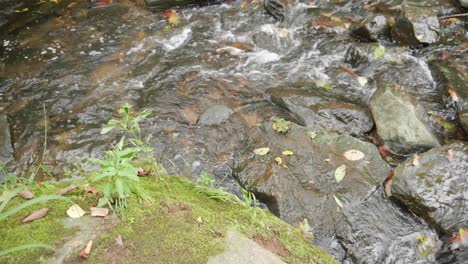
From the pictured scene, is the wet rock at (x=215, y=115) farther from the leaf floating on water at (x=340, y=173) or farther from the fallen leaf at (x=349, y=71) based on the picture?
the fallen leaf at (x=349, y=71)

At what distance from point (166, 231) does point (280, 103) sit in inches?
149

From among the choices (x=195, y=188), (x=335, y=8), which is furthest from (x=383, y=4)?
(x=195, y=188)

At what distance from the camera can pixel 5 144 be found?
5.27 m

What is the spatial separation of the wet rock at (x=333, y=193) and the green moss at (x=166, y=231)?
150cm

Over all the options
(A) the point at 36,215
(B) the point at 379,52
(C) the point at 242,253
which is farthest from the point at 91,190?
(B) the point at 379,52

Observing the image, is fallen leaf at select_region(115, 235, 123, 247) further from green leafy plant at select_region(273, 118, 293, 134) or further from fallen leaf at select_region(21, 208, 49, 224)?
green leafy plant at select_region(273, 118, 293, 134)

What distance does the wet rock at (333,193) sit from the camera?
3.96 meters

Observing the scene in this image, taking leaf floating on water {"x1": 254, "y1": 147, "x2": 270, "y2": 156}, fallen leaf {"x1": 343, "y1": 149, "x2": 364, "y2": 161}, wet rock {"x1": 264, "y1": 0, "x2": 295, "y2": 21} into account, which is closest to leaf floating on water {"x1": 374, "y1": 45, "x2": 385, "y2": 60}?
wet rock {"x1": 264, "y1": 0, "x2": 295, "y2": 21}

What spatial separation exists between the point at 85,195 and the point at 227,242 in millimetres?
929

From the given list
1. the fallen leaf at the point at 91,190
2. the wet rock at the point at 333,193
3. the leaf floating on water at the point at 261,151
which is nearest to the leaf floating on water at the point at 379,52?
the wet rock at the point at 333,193

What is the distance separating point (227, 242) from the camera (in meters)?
2.28

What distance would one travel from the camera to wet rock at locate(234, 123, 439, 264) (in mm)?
3961

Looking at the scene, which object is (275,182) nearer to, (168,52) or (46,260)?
(46,260)

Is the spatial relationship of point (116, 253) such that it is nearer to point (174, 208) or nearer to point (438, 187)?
point (174, 208)
